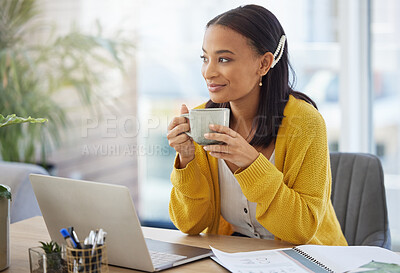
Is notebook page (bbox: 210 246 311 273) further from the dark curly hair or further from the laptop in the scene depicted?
the dark curly hair

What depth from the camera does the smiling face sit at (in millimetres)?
1418

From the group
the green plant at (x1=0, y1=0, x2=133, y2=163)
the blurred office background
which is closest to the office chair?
the blurred office background

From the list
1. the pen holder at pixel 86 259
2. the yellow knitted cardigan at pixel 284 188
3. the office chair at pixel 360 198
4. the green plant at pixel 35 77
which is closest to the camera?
the pen holder at pixel 86 259

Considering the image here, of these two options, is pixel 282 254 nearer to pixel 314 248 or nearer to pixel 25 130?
pixel 314 248

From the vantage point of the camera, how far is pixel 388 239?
5.23 ft

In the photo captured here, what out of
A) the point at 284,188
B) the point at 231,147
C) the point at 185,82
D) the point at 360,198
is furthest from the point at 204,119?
the point at 185,82

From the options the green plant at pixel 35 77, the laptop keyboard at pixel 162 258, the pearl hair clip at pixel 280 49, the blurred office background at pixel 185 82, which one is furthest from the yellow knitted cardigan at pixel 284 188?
the green plant at pixel 35 77

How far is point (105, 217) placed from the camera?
3.36 feet

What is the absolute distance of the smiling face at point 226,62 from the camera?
1418 millimetres

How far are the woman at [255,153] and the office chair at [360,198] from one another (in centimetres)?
18

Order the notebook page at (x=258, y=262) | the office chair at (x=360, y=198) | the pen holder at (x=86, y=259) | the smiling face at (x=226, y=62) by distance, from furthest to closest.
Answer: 1. the office chair at (x=360, y=198)
2. the smiling face at (x=226, y=62)
3. the notebook page at (x=258, y=262)
4. the pen holder at (x=86, y=259)

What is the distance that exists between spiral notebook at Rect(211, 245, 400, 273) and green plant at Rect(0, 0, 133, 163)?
2.03 meters

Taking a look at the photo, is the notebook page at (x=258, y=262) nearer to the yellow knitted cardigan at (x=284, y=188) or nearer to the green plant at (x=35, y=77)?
the yellow knitted cardigan at (x=284, y=188)

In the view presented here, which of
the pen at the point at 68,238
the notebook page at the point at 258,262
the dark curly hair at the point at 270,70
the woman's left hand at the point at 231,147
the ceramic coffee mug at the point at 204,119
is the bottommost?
the notebook page at the point at 258,262
